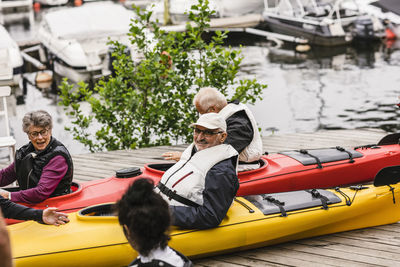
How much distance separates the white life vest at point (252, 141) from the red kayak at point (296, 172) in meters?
0.13

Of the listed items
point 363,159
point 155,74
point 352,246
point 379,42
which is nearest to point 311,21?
point 379,42

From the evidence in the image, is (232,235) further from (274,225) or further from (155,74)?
(155,74)

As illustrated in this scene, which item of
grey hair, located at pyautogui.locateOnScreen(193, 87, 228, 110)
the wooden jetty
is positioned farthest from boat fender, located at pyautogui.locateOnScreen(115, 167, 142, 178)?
the wooden jetty

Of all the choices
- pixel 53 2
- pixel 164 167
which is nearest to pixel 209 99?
pixel 164 167

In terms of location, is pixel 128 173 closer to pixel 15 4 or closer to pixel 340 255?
pixel 340 255

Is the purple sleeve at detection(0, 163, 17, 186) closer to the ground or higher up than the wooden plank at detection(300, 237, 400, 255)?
higher up

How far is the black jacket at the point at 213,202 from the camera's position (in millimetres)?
3049

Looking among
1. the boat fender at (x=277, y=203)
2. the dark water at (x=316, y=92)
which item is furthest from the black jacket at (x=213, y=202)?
the dark water at (x=316, y=92)

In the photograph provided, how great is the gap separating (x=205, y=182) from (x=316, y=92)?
32.3ft

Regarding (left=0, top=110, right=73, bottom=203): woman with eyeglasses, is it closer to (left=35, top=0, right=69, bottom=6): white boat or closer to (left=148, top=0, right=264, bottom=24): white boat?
(left=148, top=0, right=264, bottom=24): white boat

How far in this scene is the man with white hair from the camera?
3.90 meters

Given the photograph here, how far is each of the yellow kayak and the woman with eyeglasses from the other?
237mm

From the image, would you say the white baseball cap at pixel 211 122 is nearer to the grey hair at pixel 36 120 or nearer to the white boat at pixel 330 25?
the grey hair at pixel 36 120

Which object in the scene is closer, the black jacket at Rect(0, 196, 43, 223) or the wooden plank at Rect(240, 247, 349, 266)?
the black jacket at Rect(0, 196, 43, 223)
